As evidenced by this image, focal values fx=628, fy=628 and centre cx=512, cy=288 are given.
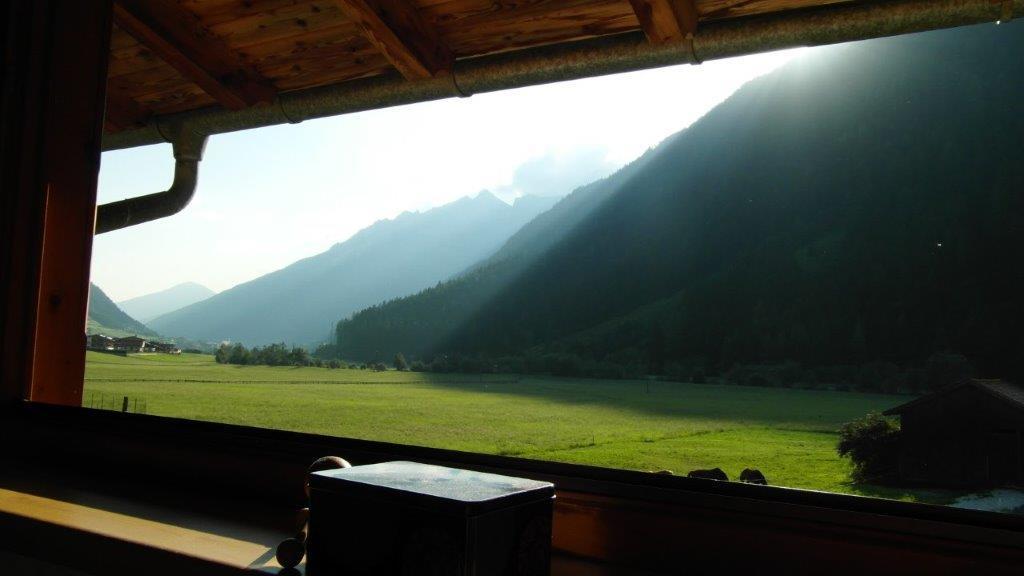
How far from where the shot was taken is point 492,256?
9.94 m

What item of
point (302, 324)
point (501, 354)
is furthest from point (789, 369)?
point (302, 324)

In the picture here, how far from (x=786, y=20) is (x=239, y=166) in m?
2.34

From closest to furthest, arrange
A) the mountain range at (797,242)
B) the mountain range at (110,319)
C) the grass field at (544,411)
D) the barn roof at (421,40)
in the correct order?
1. the barn roof at (421,40)
2. the mountain range at (110,319)
3. the mountain range at (797,242)
4. the grass field at (544,411)

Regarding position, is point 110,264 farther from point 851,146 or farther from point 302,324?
point 851,146

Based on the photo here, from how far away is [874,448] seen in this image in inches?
119

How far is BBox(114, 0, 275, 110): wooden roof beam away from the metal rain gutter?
0.22 ft

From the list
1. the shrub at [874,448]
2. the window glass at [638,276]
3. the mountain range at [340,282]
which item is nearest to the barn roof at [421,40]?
the window glass at [638,276]

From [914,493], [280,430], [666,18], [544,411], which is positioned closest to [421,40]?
[666,18]

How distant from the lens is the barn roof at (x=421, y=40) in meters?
1.20

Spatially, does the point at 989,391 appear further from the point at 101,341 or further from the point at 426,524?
the point at 101,341

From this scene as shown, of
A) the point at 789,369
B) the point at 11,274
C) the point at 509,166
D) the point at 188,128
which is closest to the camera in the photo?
the point at 11,274

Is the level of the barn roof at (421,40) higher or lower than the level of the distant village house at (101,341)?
higher

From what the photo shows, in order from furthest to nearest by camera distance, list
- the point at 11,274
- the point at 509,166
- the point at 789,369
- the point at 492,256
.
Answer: the point at 492,256 < the point at 789,369 < the point at 509,166 < the point at 11,274

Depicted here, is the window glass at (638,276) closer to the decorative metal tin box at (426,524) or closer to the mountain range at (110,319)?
the mountain range at (110,319)
